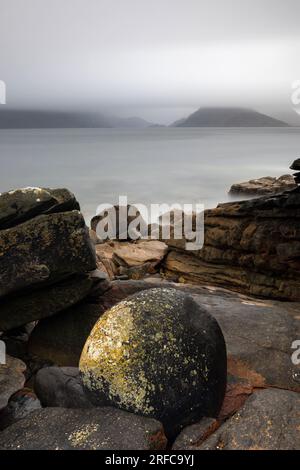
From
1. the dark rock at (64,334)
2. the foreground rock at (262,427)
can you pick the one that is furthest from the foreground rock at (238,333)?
the foreground rock at (262,427)

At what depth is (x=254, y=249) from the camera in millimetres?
12664

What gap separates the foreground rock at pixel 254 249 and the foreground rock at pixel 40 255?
517 cm

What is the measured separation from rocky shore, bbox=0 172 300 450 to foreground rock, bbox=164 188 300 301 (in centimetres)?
3

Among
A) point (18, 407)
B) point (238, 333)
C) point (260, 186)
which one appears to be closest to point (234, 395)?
point (238, 333)

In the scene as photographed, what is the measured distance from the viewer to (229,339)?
854 centimetres

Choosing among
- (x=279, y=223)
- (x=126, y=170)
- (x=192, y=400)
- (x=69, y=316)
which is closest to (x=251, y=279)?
(x=279, y=223)

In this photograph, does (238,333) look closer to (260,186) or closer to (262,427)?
(262,427)

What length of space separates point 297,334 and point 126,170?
66519mm

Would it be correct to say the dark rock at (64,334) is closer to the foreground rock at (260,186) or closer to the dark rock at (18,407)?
the dark rock at (18,407)

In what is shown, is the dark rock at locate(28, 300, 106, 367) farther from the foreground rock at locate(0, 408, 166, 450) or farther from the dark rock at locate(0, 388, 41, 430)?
the foreground rock at locate(0, 408, 166, 450)

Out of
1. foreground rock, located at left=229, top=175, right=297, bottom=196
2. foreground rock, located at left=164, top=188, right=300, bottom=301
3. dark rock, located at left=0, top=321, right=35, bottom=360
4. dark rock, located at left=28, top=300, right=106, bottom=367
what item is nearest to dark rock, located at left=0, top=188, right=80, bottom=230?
dark rock, located at left=28, top=300, right=106, bottom=367

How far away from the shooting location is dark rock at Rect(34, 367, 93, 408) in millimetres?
6434

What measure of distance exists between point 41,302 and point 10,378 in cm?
182

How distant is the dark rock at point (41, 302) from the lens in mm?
9078
